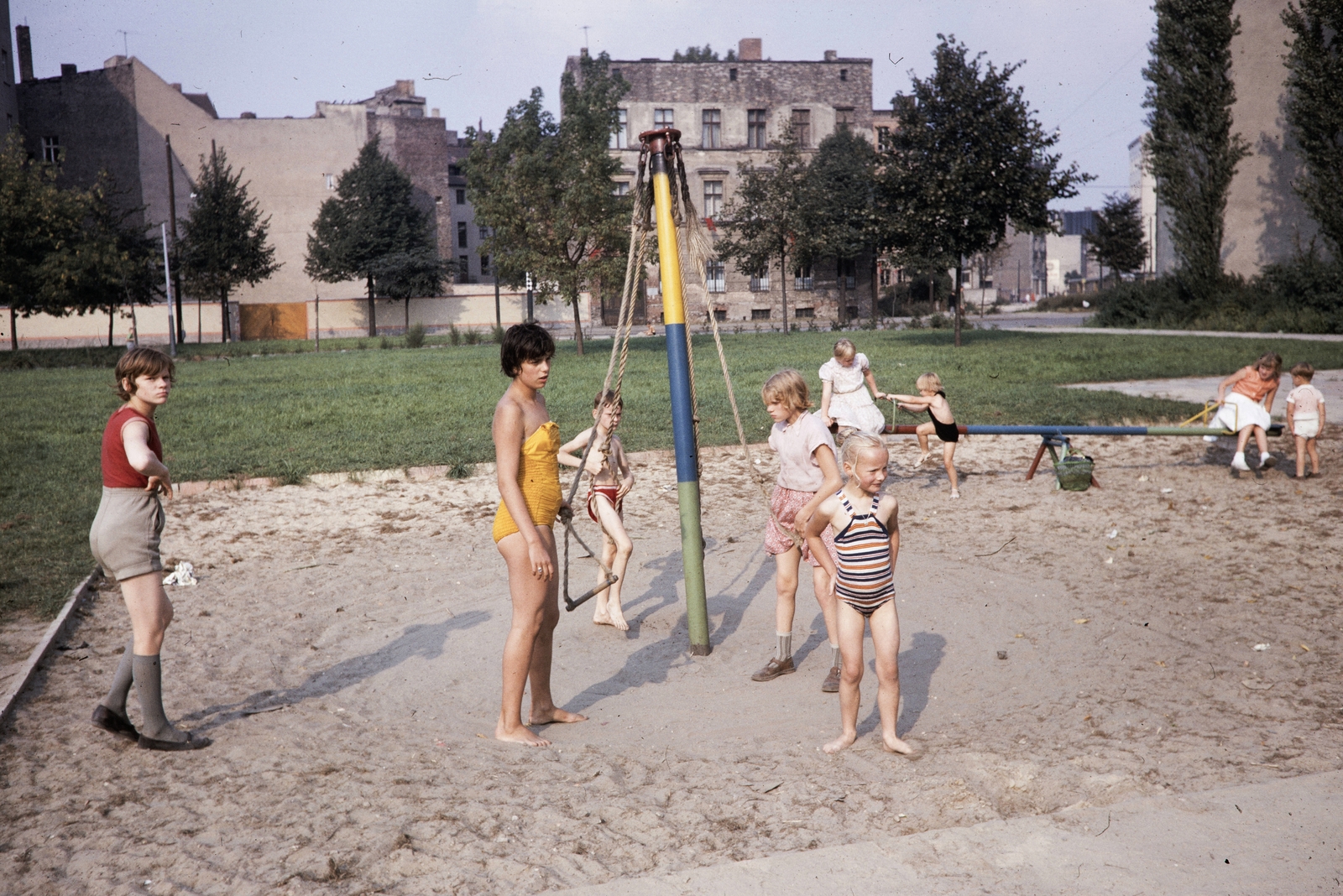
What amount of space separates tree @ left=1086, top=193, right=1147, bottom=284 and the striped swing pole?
57.9 m

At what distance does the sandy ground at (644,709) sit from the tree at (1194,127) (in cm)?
2931

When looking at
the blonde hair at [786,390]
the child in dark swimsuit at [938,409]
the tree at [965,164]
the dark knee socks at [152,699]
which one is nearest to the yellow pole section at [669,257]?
the blonde hair at [786,390]

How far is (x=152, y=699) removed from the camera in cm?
471

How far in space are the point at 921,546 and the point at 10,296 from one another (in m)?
35.5

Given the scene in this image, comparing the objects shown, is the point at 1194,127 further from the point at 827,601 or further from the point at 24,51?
the point at 24,51

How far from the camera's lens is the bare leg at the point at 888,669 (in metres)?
4.55

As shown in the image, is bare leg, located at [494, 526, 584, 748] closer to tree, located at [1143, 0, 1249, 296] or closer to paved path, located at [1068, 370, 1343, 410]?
paved path, located at [1068, 370, 1343, 410]

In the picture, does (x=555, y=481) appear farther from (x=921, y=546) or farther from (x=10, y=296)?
(x=10, y=296)

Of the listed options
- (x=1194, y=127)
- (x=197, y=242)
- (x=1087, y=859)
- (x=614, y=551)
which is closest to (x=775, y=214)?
(x=1194, y=127)

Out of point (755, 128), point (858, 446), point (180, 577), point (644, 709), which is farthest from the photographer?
point (755, 128)

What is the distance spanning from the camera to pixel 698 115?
200 ft

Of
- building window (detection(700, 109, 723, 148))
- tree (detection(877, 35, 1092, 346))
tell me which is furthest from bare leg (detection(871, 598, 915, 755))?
building window (detection(700, 109, 723, 148))

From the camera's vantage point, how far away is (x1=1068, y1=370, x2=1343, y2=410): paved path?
15.6 m

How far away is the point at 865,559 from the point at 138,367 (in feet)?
10.8
